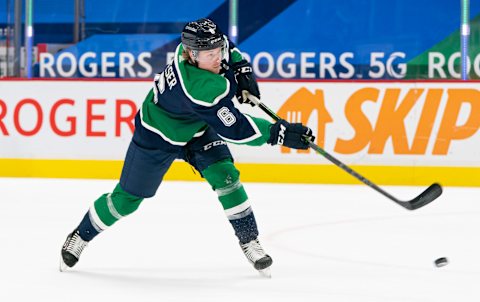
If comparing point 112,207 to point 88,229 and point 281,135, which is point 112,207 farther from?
point 281,135

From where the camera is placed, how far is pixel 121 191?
3.11 metres

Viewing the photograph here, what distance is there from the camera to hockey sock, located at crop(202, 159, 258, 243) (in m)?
3.07

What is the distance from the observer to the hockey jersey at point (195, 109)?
9.10 ft

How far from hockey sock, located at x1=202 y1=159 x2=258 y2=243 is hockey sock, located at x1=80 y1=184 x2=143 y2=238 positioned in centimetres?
27

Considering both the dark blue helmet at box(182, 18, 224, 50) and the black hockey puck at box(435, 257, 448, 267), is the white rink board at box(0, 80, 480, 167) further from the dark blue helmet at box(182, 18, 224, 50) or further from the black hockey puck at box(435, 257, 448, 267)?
the dark blue helmet at box(182, 18, 224, 50)

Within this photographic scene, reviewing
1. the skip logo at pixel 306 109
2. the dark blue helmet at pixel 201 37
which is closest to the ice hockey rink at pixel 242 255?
the skip logo at pixel 306 109

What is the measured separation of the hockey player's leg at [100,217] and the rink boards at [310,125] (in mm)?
3167

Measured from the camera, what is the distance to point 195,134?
3098 millimetres

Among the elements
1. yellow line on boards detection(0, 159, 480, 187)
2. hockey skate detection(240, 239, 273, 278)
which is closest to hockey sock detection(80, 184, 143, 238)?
hockey skate detection(240, 239, 273, 278)

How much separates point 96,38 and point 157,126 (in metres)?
3.97

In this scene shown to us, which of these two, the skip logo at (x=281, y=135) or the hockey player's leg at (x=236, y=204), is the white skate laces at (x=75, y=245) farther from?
the skip logo at (x=281, y=135)

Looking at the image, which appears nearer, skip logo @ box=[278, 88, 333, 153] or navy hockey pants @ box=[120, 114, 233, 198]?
navy hockey pants @ box=[120, 114, 233, 198]

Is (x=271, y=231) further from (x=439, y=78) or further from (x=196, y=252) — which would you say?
(x=439, y=78)

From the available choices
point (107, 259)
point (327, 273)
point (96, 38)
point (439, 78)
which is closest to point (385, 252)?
point (327, 273)
